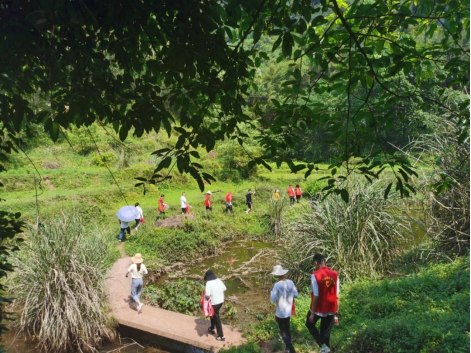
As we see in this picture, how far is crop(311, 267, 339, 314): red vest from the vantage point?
492cm

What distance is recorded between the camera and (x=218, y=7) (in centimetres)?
293

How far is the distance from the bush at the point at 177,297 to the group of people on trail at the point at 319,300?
3.72m

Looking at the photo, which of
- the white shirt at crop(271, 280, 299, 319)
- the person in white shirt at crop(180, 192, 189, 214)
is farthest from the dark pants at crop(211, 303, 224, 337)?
the person in white shirt at crop(180, 192, 189, 214)

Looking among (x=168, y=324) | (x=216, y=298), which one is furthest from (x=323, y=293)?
(x=168, y=324)

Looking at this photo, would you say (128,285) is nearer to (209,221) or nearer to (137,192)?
(209,221)

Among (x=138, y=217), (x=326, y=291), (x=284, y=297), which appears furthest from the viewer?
(x=138, y=217)

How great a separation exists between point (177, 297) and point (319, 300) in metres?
4.73

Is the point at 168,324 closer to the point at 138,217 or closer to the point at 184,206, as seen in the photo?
the point at 138,217

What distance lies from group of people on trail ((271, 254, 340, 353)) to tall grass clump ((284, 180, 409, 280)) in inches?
108

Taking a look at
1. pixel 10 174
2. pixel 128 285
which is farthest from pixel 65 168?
pixel 128 285

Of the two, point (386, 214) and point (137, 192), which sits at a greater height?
point (386, 214)

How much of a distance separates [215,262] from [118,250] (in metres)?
2.93

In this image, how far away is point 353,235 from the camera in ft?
26.3

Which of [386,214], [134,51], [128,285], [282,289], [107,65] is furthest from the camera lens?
[128,285]
